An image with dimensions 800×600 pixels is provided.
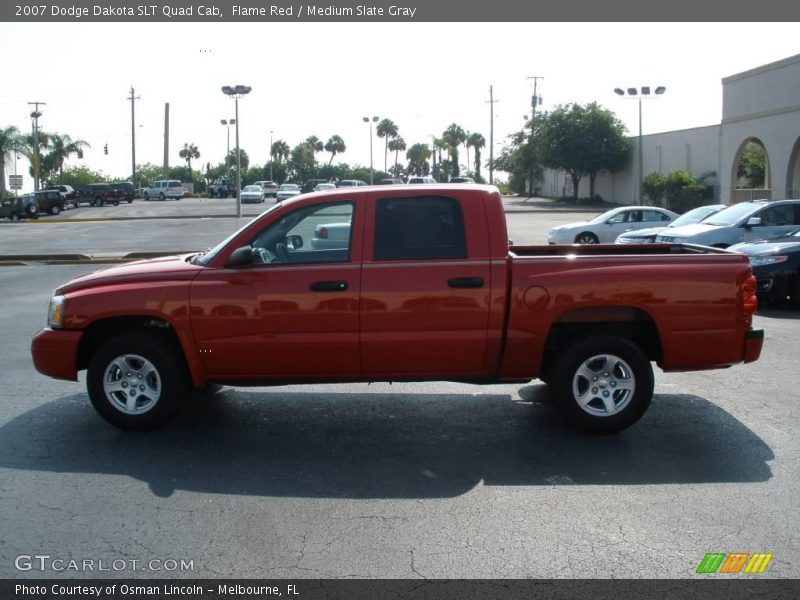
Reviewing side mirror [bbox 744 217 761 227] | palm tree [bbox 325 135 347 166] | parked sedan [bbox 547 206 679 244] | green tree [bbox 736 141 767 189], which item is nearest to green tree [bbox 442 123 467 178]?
palm tree [bbox 325 135 347 166]

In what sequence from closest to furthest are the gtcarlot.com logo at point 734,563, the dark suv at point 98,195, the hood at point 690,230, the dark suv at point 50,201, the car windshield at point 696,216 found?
1. the gtcarlot.com logo at point 734,563
2. the hood at point 690,230
3. the car windshield at point 696,216
4. the dark suv at point 50,201
5. the dark suv at point 98,195

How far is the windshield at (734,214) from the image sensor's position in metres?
17.5

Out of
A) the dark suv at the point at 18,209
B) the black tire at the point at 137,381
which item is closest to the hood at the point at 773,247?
the black tire at the point at 137,381

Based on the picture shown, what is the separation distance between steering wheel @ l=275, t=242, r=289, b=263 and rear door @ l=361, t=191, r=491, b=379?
661 millimetres

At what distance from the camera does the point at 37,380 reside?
8.87 m

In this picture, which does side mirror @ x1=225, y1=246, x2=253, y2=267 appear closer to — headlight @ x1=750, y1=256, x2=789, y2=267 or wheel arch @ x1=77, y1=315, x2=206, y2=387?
wheel arch @ x1=77, y1=315, x2=206, y2=387

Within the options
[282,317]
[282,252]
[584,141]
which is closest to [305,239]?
[282,252]

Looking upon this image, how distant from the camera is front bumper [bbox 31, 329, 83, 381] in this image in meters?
6.98

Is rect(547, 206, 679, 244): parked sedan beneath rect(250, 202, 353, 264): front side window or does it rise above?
above

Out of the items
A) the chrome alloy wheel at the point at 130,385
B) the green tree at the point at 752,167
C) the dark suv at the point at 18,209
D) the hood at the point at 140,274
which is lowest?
the chrome alloy wheel at the point at 130,385

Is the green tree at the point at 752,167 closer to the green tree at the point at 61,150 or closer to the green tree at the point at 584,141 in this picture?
the green tree at the point at 584,141

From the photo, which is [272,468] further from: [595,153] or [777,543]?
[595,153]

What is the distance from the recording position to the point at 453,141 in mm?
110062

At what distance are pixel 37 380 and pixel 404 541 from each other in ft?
17.9
